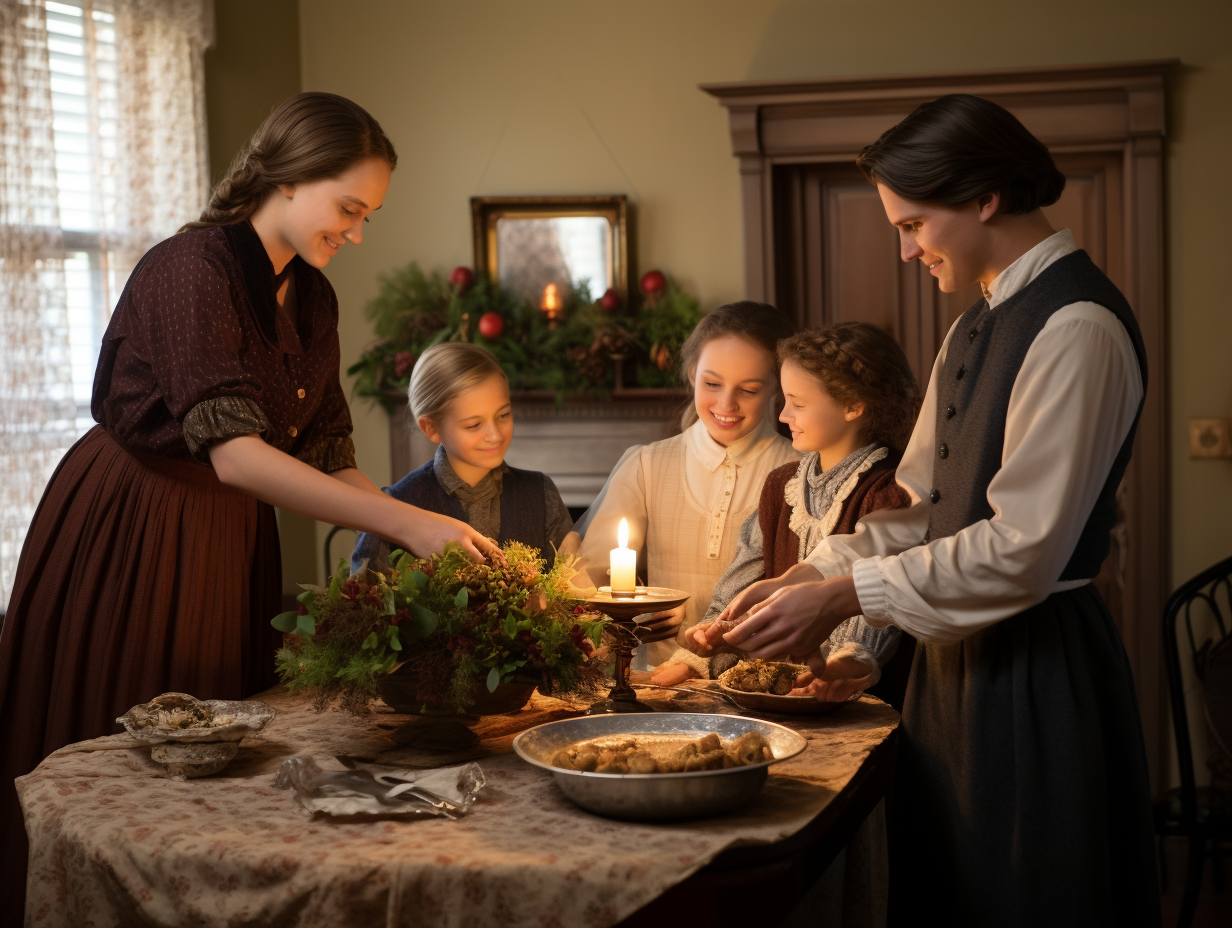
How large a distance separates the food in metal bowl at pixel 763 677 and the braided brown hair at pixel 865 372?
68 cm

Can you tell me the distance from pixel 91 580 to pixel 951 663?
1328mm

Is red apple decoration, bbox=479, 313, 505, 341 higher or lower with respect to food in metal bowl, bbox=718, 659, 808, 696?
higher

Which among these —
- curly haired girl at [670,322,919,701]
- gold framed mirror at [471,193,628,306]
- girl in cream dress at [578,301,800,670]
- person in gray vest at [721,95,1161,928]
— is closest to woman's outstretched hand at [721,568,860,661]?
person in gray vest at [721,95,1161,928]

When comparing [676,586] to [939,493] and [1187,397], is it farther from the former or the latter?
[1187,397]

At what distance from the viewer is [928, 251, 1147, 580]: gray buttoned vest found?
1498 millimetres

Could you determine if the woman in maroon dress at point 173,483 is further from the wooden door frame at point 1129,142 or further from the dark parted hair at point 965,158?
the wooden door frame at point 1129,142

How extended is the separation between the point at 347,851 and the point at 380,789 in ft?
0.50

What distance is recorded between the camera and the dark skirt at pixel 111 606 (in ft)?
6.02

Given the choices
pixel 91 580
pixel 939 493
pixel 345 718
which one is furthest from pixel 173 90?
pixel 939 493

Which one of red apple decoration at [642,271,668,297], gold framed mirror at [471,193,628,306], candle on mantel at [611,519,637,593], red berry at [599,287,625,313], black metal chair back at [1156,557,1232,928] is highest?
gold framed mirror at [471,193,628,306]

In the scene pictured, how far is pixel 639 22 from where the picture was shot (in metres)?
4.30

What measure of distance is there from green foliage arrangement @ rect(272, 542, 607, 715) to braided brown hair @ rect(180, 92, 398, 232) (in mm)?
660

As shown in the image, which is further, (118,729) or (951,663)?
(118,729)

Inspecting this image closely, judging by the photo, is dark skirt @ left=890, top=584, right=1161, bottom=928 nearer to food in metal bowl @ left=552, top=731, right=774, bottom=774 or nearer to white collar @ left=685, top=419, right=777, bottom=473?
food in metal bowl @ left=552, top=731, right=774, bottom=774
